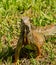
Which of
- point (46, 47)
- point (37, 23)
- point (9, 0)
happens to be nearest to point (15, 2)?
point (9, 0)

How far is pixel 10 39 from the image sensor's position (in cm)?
373

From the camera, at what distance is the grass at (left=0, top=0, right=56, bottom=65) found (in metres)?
3.89

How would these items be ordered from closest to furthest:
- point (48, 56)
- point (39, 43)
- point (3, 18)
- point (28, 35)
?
point (28, 35) → point (39, 43) → point (48, 56) → point (3, 18)

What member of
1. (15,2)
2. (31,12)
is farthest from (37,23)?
(15,2)

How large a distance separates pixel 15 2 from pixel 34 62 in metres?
1.28

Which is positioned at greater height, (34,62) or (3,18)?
(3,18)

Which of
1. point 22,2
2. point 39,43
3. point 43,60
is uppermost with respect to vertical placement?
point 22,2

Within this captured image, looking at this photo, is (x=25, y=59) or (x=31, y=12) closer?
(x=25, y=59)

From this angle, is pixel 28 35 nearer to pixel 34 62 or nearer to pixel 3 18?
pixel 34 62

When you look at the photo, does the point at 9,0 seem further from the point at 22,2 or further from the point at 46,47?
the point at 46,47

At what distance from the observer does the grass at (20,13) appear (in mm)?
3895

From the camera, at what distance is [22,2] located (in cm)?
426

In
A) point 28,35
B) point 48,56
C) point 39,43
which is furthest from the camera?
point 48,56

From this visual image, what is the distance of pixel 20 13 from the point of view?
4.18 m
